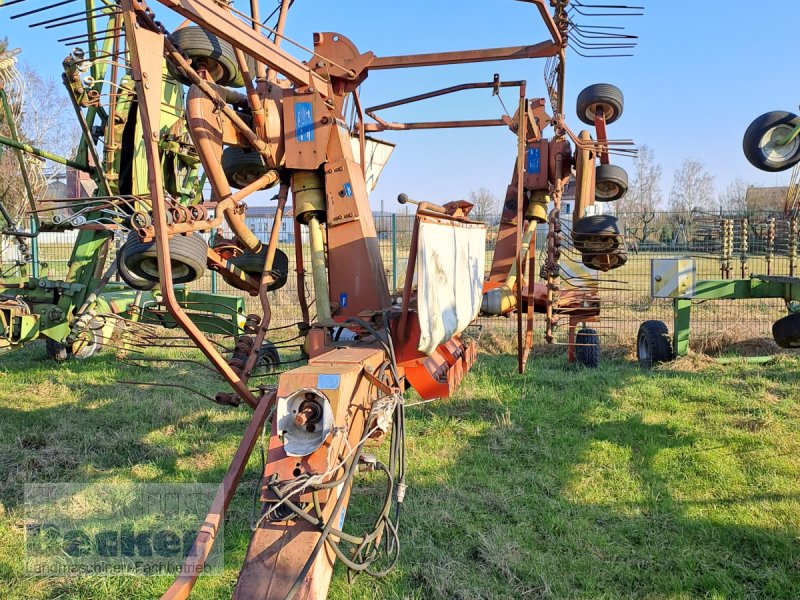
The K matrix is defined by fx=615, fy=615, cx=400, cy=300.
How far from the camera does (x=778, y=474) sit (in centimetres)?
446

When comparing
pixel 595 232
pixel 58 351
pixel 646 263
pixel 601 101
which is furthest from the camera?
pixel 646 263

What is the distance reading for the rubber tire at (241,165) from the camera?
4.63 meters

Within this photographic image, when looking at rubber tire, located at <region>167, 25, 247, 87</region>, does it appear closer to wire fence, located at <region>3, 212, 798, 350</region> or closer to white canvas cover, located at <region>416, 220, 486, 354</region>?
white canvas cover, located at <region>416, 220, 486, 354</region>

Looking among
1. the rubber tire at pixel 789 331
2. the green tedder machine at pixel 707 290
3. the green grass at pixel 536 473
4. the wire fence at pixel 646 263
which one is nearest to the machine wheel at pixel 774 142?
the green tedder machine at pixel 707 290

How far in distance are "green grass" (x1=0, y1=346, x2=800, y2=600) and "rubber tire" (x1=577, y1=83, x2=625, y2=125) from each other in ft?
10.1

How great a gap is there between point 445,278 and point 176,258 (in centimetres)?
152

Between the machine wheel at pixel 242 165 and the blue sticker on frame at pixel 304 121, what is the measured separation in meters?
0.76

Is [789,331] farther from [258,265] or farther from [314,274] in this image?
[258,265]

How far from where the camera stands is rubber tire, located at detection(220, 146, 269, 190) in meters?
4.63

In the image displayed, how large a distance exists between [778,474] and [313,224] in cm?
378

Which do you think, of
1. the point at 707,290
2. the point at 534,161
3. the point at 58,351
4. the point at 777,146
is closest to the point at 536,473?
the point at 777,146

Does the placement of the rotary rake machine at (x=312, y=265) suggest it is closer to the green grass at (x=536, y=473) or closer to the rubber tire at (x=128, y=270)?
the rubber tire at (x=128, y=270)

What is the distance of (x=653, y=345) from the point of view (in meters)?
8.05

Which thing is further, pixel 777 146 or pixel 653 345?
pixel 653 345
